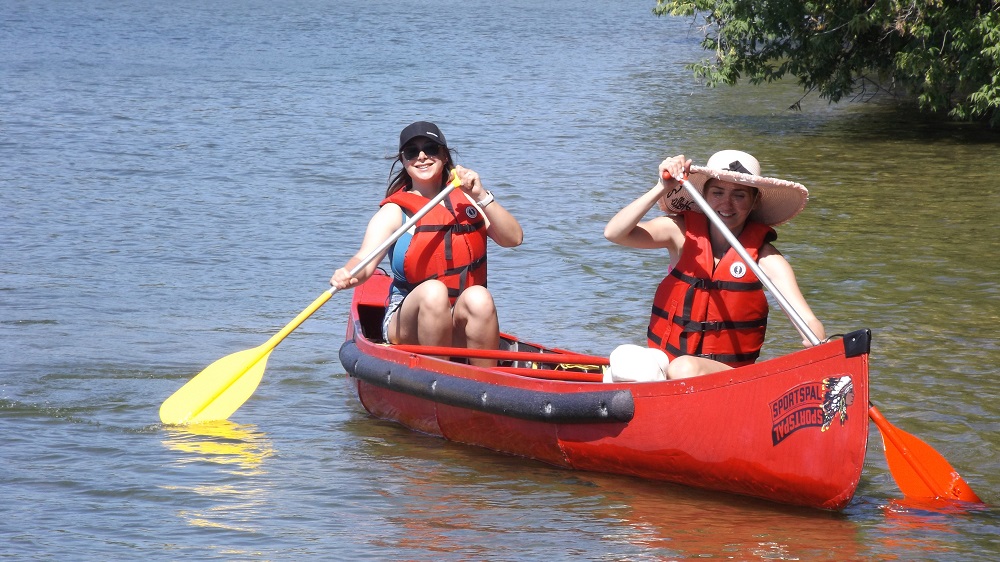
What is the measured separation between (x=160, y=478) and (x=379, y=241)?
56.7 inches

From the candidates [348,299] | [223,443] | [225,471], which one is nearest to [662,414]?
[225,471]

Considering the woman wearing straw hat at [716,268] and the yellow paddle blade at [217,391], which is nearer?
the woman wearing straw hat at [716,268]

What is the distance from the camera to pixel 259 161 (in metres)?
14.0

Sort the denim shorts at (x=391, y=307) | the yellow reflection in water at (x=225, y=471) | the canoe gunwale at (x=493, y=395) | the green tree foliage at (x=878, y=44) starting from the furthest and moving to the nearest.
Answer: the green tree foliage at (x=878, y=44), the denim shorts at (x=391, y=307), the canoe gunwale at (x=493, y=395), the yellow reflection in water at (x=225, y=471)

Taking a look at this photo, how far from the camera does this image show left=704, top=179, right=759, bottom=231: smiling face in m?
5.11

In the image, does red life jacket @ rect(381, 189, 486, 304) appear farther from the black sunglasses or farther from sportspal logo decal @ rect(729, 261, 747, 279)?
sportspal logo decal @ rect(729, 261, 747, 279)

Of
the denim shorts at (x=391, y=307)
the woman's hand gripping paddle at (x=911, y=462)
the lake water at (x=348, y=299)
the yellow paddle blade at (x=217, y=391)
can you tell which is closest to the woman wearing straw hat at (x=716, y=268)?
the woman's hand gripping paddle at (x=911, y=462)

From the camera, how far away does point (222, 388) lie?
20.2 ft

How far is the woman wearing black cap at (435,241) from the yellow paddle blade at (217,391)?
29.5 inches

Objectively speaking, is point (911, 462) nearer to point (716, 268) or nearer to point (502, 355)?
point (716, 268)

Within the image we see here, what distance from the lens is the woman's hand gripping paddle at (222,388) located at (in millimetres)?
6105

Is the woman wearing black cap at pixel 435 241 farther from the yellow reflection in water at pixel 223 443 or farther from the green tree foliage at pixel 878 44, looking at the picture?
the green tree foliage at pixel 878 44

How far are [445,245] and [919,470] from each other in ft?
7.49

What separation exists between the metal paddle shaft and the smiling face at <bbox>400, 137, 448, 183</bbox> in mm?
1352
